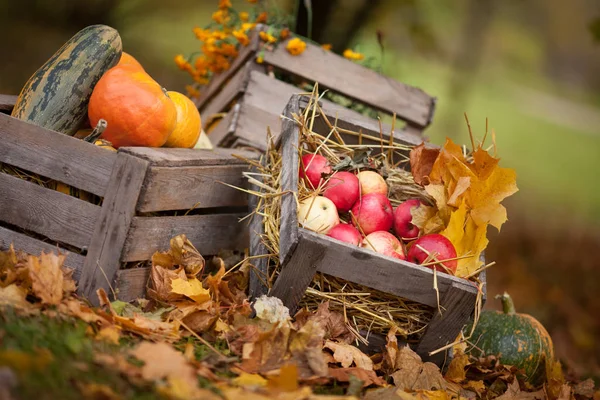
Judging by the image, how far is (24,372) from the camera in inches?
53.4

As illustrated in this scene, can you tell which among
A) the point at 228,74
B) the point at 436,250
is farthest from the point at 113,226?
the point at 228,74

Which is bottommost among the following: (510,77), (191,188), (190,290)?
(510,77)

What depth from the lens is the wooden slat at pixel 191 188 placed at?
2.36m

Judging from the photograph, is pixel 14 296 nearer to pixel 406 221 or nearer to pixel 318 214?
pixel 318 214

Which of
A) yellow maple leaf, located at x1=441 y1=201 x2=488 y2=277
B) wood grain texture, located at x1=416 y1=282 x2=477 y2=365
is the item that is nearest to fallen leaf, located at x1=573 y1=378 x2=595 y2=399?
wood grain texture, located at x1=416 y1=282 x2=477 y2=365

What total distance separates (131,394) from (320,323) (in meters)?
0.90

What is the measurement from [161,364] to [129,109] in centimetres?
123

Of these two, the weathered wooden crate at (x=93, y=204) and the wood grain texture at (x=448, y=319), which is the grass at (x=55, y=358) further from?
the wood grain texture at (x=448, y=319)

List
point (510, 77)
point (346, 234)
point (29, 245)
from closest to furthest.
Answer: point (346, 234)
point (29, 245)
point (510, 77)

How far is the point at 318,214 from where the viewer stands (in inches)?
93.4

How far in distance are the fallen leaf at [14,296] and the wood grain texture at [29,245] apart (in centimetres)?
35

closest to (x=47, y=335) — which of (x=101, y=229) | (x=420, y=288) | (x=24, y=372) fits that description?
(x=24, y=372)

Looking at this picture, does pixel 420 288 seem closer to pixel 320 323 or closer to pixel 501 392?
pixel 320 323

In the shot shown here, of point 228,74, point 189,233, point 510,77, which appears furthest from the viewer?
point 510,77
